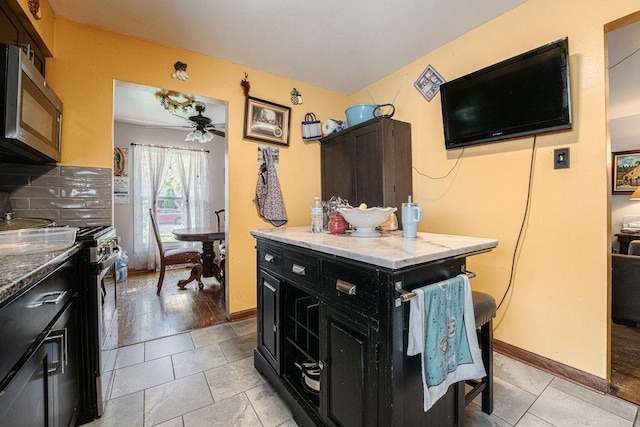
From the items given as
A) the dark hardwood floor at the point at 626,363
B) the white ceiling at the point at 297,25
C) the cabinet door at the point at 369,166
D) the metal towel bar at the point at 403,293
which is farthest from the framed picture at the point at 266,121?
the dark hardwood floor at the point at 626,363

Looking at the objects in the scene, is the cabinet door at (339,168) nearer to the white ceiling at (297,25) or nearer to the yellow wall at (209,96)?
the yellow wall at (209,96)

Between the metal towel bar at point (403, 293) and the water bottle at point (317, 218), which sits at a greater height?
the water bottle at point (317, 218)

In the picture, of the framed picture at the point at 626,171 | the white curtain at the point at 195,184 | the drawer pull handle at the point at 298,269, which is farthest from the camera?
the white curtain at the point at 195,184

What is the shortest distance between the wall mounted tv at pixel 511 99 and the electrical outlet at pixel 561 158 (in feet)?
0.47

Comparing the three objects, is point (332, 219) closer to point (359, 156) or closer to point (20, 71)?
point (359, 156)

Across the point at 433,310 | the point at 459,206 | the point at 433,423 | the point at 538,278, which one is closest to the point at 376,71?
the point at 459,206

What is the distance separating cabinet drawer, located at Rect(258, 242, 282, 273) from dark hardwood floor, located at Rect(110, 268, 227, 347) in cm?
100

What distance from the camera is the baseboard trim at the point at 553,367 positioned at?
1619 mm

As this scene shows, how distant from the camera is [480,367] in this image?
1094 mm

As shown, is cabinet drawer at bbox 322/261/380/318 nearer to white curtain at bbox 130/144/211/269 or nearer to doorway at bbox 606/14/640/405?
doorway at bbox 606/14/640/405

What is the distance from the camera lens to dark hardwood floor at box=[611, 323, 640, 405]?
1.57 meters

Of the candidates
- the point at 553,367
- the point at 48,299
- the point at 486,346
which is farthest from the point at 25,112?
the point at 553,367

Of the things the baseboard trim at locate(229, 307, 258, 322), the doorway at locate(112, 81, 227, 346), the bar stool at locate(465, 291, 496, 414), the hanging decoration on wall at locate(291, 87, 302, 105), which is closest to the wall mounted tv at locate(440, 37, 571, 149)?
the bar stool at locate(465, 291, 496, 414)

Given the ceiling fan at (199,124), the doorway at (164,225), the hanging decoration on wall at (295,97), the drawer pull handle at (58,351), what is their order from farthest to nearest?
1. the ceiling fan at (199,124)
2. the hanging decoration on wall at (295,97)
3. the doorway at (164,225)
4. the drawer pull handle at (58,351)
